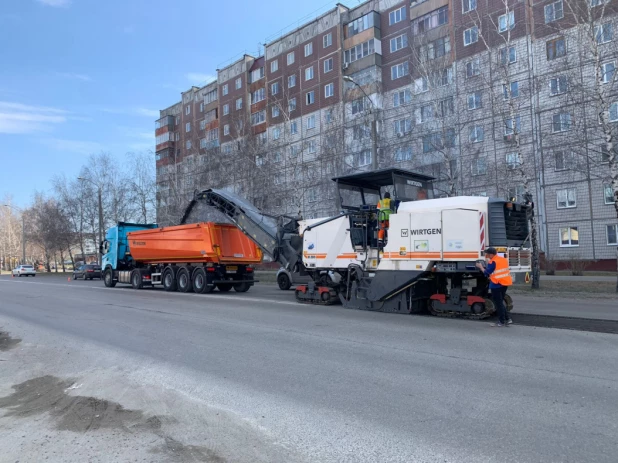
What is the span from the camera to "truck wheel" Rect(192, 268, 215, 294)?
19188 mm

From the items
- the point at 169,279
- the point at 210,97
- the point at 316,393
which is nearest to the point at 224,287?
the point at 169,279

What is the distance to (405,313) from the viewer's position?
1170 centimetres

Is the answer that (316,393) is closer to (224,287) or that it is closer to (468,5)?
(224,287)

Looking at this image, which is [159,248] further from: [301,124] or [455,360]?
[301,124]

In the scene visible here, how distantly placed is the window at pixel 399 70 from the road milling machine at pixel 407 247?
25.6 metres

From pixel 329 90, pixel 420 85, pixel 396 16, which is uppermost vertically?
pixel 396 16

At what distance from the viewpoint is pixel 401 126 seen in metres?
29.1

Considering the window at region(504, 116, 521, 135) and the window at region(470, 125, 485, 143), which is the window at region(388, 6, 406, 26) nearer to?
the window at region(504, 116, 521, 135)

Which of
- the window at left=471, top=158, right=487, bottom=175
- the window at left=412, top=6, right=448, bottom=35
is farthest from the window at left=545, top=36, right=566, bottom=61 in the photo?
the window at left=412, top=6, right=448, bottom=35

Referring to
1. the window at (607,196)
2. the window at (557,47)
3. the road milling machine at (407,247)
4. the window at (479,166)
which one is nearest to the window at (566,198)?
the window at (607,196)

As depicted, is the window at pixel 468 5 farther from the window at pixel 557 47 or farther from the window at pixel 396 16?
the window at pixel 396 16

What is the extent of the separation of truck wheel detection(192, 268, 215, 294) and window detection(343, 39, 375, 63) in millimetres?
27628

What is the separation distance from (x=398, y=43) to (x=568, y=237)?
1944 cm

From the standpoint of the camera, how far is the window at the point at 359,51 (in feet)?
132
